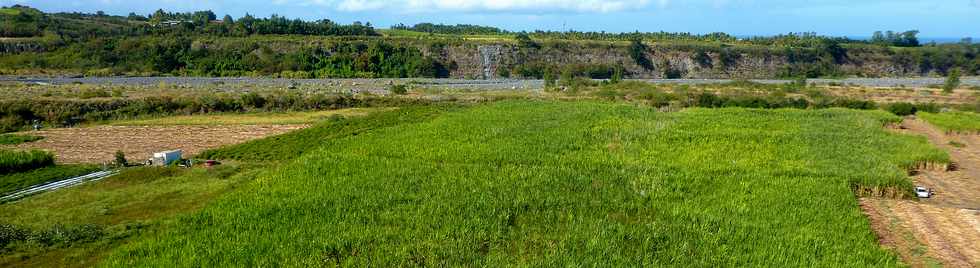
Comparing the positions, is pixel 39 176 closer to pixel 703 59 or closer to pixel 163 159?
pixel 163 159

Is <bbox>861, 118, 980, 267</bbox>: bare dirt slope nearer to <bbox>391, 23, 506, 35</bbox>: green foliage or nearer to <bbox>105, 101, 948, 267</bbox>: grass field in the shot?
<bbox>105, 101, 948, 267</bbox>: grass field

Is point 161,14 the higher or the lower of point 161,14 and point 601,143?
the higher

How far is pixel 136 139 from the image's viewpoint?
2530cm

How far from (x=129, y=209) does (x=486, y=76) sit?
56.7 metres

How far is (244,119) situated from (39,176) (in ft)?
45.9

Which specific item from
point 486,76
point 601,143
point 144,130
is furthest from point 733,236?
point 486,76

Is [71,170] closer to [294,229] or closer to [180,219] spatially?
[180,219]

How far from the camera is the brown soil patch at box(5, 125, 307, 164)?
22.0m

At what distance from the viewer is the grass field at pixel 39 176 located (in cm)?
1680

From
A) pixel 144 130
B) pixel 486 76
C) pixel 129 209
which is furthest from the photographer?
pixel 486 76

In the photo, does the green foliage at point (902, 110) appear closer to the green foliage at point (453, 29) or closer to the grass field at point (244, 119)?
the grass field at point (244, 119)

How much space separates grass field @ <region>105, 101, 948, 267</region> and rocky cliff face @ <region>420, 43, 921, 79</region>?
52460mm

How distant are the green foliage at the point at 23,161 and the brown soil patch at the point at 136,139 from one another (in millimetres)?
787

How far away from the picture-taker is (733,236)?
34.0 ft
